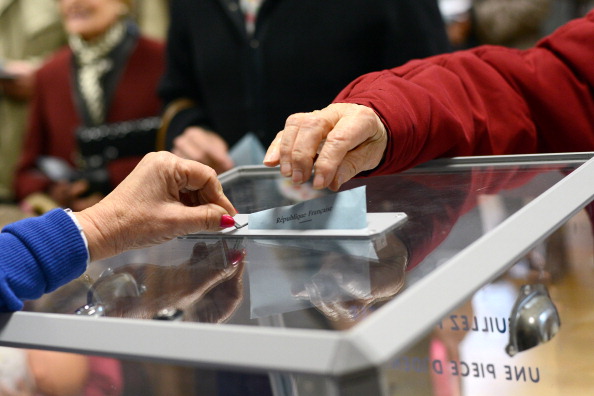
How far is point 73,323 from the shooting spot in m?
0.62

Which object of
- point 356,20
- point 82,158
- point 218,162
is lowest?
point 82,158

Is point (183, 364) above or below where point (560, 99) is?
above

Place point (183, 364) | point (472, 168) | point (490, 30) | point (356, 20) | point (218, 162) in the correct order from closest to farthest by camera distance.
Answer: point (183, 364) < point (472, 168) < point (218, 162) < point (356, 20) < point (490, 30)

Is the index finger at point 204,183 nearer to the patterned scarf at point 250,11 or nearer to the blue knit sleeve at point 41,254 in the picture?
the blue knit sleeve at point 41,254

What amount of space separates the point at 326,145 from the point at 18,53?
240cm

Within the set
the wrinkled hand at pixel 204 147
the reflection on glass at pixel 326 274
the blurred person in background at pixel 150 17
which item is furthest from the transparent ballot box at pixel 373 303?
the blurred person in background at pixel 150 17

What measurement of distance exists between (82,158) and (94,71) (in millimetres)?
382

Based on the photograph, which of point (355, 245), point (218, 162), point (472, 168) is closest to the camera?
point (355, 245)

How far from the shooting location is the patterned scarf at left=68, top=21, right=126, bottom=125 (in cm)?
240

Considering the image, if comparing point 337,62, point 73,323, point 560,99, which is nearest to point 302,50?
point 337,62

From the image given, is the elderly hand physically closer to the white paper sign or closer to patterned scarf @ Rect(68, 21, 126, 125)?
the white paper sign

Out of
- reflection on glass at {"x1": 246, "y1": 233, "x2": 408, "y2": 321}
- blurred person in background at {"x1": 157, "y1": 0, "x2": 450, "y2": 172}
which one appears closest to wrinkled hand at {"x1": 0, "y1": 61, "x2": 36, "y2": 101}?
blurred person in background at {"x1": 157, "y1": 0, "x2": 450, "y2": 172}

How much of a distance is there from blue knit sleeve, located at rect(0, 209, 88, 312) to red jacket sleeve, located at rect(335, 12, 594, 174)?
0.42 metres

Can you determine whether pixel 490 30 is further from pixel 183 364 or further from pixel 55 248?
pixel 183 364
